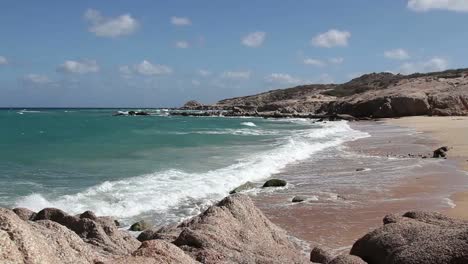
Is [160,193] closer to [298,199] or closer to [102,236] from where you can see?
[298,199]

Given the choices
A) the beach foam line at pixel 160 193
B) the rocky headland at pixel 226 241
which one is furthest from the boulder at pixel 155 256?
the beach foam line at pixel 160 193

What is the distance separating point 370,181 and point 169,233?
11830mm

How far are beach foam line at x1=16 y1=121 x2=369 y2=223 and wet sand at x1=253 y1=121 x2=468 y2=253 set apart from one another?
167 cm

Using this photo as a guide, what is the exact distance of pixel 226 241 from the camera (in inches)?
262

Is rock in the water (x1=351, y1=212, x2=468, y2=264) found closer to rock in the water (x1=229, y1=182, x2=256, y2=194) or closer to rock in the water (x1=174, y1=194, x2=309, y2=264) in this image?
rock in the water (x1=174, y1=194, x2=309, y2=264)

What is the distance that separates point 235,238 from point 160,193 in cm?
1058

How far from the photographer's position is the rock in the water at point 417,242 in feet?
18.7

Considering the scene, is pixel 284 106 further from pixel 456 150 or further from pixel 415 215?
pixel 415 215

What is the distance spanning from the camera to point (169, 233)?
7832 mm

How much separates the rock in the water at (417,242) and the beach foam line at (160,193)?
7686 mm

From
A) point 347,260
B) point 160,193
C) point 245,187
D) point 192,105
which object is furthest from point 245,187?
point 192,105

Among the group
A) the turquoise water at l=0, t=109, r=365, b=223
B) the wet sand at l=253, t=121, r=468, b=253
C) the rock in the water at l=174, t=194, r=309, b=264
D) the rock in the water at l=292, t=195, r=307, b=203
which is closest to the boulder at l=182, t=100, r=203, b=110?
the turquoise water at l=0, t=109, r=365, b=223

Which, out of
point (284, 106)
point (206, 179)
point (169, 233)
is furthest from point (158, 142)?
point (284, 106)

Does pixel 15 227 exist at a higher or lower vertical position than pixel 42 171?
higher
